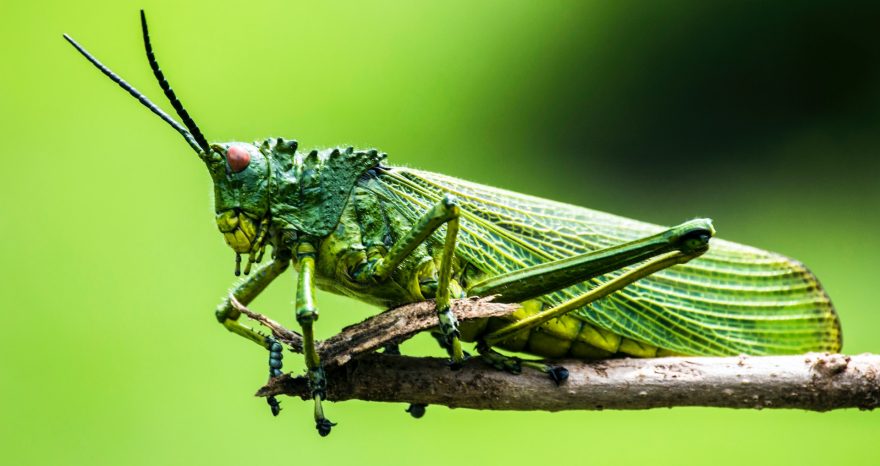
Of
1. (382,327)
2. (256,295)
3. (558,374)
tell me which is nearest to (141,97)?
(256,295)

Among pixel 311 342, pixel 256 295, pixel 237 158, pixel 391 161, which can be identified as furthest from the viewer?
pixel 391 161

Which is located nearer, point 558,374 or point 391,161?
point 558,374

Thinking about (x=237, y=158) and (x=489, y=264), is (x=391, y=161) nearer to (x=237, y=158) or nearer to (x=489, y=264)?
(x=489, y=264)

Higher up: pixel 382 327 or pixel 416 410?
→ pixel 382 327

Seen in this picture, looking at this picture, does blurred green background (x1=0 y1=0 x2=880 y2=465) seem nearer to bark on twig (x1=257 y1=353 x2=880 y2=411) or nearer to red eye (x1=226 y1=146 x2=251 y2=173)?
bark on twig (x1=257 y1=353 x2=880 y2=411)

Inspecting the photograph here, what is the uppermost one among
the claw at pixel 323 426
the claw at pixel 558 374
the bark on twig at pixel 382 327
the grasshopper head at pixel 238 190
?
the grasshopper head at pixel 238 190

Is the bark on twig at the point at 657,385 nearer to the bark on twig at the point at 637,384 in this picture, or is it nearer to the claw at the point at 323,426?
the bark on twig at the point at 637,384

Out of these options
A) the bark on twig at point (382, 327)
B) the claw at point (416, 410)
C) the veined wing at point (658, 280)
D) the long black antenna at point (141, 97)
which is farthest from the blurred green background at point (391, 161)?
the long black antenna at point (141, 97)
